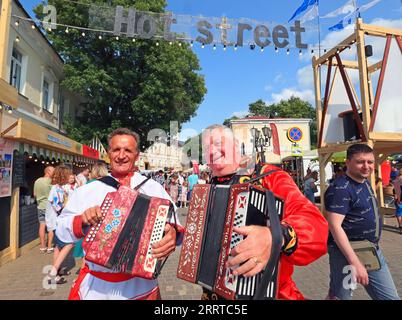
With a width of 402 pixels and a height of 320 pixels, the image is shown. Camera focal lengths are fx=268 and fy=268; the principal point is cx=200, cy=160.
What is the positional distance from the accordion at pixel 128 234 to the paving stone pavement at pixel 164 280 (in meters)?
2.44

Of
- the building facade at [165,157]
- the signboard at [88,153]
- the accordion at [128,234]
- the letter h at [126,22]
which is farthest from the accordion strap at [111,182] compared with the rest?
the building facade at [165,157]

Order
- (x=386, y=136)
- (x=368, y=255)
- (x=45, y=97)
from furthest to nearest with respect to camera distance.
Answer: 1. (x=45, y=97)
2. (x=386, y=136)
3. (x=368, y=255)

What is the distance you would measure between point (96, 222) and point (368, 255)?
219cm

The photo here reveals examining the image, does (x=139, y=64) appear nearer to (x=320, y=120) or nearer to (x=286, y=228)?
(x=320, y=120)

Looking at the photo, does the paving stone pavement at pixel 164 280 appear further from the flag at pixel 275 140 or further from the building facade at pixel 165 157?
the building facade at pixel 165 157

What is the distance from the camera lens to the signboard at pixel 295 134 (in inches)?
909

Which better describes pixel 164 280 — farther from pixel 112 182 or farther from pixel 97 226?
pixel 97 226

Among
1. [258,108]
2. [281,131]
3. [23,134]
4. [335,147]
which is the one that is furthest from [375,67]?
[258,108]

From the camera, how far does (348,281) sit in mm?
2334

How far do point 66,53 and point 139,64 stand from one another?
12.7ft

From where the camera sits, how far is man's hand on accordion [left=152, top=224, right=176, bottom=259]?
1627mm

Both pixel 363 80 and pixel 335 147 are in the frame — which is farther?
pixel 335 147

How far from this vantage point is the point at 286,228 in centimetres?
127

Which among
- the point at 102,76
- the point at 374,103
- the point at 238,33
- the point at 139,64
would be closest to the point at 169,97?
the point at 139,64
